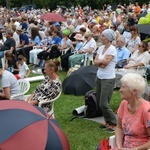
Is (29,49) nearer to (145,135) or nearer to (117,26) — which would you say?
(117,26)

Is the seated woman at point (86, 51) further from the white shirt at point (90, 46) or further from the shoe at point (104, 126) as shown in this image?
the shoe at point (104, 126)

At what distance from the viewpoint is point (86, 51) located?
11.2 m

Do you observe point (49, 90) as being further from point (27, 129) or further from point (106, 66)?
point (27, 129)

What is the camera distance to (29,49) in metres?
13.9

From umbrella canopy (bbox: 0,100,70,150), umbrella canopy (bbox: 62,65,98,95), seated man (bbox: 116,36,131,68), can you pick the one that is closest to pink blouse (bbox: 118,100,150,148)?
umbrella canopy (bbox: 0,100,70,150)

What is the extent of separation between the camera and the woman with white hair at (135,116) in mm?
3782

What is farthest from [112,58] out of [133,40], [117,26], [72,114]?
[117,26]

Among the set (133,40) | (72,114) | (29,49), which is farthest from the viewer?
(29,49)

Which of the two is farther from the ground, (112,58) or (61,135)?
(112,58)

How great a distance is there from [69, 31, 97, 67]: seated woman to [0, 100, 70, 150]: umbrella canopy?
706 cm

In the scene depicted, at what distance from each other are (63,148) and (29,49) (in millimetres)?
10165

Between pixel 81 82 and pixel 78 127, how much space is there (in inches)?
92.2

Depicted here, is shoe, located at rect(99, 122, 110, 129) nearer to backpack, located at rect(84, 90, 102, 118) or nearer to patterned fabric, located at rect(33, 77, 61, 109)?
backpack, located at rect(84, 90, 102, 118)

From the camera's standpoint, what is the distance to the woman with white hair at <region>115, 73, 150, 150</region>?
3.78 m
